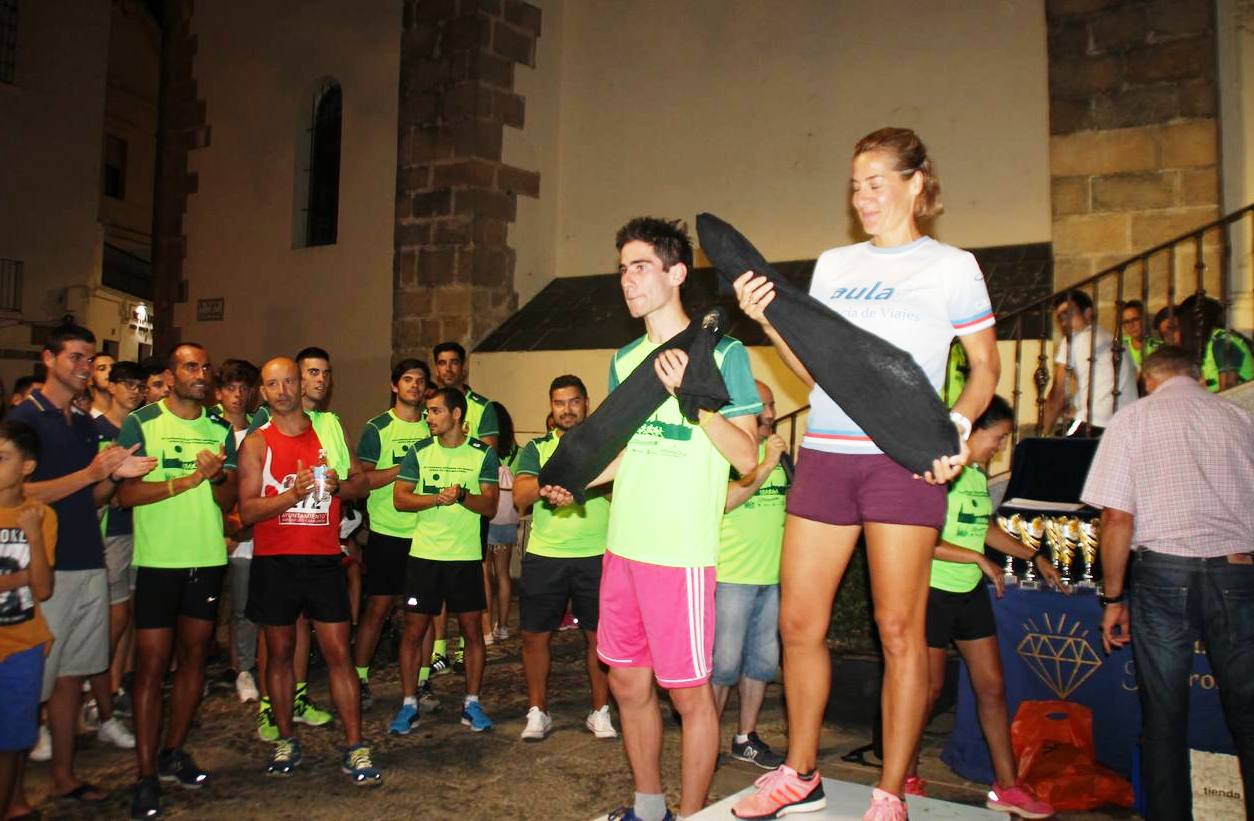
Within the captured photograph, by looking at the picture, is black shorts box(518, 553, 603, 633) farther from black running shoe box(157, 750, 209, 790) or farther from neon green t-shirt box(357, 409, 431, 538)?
black running shoe box(157, 750, 209, 790)

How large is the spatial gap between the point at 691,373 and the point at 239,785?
3312 millimetres

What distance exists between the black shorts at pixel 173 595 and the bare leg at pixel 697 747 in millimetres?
2553

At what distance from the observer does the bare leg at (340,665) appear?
16.1 ft

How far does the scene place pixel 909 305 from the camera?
290 centimetres

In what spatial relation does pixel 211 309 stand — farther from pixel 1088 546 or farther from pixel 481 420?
pixel 1088 546

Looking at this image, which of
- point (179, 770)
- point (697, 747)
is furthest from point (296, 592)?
point (697, 747)

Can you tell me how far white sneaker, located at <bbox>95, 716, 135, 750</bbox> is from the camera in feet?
18.7

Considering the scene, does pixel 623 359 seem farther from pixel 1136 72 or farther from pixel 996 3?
pixel 996 3

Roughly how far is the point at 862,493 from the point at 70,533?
3.76 meters

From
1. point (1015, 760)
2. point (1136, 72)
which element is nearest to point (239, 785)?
point (1015, 760)

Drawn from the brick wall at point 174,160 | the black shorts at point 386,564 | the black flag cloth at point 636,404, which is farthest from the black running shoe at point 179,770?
the brick wall at point 174,160

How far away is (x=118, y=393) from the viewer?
648 centimetres

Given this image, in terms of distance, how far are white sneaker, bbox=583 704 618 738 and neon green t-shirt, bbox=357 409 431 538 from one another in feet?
5.19

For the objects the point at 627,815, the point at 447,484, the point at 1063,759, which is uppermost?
the point at 447,484
